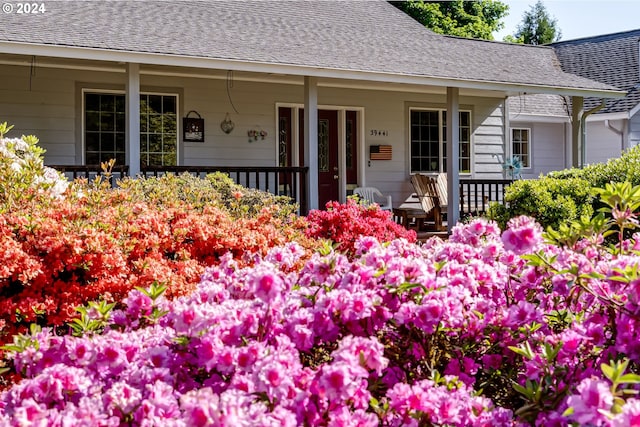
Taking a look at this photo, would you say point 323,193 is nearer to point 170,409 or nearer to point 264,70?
point 264,70

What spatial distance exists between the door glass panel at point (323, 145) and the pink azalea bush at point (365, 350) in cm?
1135

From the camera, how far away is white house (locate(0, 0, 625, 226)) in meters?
10.2

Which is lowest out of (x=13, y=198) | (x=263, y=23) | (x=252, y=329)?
(x=252, y=329)

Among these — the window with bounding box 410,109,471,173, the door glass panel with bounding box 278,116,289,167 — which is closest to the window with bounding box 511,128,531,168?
the window with bounding box 410,109,471,173

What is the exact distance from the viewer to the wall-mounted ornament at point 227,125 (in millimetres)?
12859

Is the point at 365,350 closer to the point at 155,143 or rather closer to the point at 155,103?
the point at 155,143

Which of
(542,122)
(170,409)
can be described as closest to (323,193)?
(542,122)

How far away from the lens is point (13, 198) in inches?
192

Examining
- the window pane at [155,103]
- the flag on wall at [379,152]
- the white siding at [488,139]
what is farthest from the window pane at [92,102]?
the white siding at [488,139]

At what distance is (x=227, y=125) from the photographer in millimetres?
12883

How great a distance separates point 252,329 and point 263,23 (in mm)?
11304

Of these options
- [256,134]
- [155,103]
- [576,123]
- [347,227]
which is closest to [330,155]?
[256,134]

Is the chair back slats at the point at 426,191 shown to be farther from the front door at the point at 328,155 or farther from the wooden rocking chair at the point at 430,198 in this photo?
the front door at the point at 328,155

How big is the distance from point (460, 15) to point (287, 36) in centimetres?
2290
